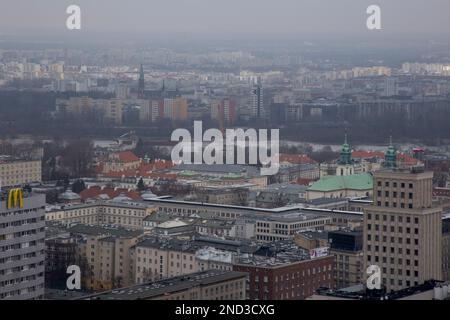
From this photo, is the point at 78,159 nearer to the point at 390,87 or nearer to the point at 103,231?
the point at 103,231

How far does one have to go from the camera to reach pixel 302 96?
2058 inches

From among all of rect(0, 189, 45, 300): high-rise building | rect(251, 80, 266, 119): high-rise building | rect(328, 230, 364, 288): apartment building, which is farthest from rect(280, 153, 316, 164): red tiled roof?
rect(0, 189, 45, 300): high-rise building

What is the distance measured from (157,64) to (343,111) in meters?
15.5

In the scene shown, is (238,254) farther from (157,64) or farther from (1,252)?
(157,64)

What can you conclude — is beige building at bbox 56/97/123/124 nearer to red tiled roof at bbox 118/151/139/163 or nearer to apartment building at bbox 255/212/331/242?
red tiled roof at bbox 118/151/139/163

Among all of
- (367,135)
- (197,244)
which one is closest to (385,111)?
(367,135)

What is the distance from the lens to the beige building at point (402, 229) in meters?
13.1

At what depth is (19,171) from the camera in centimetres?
2662

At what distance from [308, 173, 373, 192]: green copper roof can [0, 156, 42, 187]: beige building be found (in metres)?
5.72

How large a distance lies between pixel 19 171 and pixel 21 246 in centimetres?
1372

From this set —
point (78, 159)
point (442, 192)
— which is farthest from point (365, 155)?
point (442, 192)

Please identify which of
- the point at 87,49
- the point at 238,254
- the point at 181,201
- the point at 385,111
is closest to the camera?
the point at 238,254

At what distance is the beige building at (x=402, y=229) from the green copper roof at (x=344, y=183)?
31.6ft

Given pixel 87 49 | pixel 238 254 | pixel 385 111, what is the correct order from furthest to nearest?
pixel 87 49, pixel 385 111, pixel 238 254
